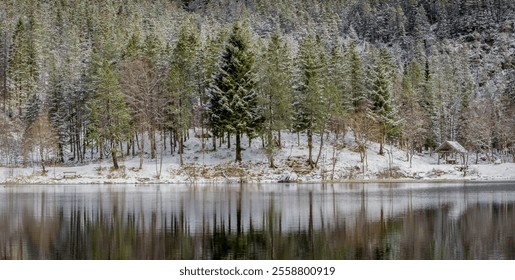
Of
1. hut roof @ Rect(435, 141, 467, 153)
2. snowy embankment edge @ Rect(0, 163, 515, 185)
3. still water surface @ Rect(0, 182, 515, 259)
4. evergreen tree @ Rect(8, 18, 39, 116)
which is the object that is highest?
evergreen tree @ Rect(8, 18, 39, 116)

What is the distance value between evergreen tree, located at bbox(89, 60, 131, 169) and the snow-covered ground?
10.4 ft

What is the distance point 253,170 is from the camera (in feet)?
214

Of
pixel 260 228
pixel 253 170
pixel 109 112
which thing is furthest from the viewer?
pixel 109 112

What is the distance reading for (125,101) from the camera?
6875 cm

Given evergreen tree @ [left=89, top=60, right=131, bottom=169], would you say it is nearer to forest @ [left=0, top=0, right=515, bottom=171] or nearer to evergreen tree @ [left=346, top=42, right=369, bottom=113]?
forest @ [left=0, top=0, right=515, bottom=171]

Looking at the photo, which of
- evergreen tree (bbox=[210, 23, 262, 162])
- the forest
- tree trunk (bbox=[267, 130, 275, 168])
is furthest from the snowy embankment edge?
evergreen tree (bbox=[210, 23, 262, 162])

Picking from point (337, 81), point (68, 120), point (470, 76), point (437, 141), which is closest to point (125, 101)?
point (68, 120)

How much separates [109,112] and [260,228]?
4464cm

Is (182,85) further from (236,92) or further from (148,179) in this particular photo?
(148,179)

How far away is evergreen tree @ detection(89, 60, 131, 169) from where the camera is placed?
65.8 meters

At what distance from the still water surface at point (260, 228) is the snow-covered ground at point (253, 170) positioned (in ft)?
78.1

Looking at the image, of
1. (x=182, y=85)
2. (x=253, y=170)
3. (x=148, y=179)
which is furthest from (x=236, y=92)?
(x=148, y=179)
